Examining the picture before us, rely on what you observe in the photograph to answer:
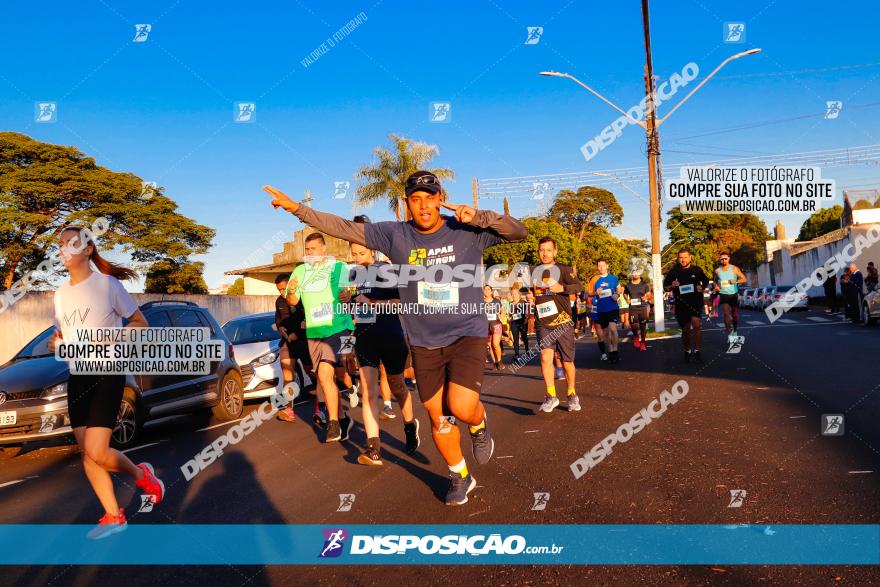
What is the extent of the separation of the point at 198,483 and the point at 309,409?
186 inches

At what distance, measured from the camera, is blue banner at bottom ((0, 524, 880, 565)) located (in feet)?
11.4

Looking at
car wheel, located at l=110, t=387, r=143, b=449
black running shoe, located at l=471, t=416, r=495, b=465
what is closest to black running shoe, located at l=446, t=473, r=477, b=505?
black running shoe, located at l=471, t=416, r=495, b=465

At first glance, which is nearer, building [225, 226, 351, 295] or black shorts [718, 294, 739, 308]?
black shorts [718, 294, 739, 308]

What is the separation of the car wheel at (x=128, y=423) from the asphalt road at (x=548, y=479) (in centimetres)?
26

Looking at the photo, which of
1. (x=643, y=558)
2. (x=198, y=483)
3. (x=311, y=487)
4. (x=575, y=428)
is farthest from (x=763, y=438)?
(x=198, y=483)

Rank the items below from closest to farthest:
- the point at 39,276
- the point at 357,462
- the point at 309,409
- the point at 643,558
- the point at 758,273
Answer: the point at 643,558 < the point at 357,462 < the point at 309,409 < the point at 39,276 < the point at 758,273

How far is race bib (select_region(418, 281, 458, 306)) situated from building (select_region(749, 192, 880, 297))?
127 feet

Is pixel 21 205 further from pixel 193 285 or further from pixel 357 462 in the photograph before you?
pixel 357 462

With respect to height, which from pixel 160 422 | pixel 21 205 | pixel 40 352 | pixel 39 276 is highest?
pixel 21 205

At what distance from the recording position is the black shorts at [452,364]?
4711 mm

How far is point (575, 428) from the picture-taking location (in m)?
7.28

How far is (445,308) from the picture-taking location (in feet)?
15.6

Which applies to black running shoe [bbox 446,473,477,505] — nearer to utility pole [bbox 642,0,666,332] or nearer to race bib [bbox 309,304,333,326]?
race bib [bbox 309,304,333,326]

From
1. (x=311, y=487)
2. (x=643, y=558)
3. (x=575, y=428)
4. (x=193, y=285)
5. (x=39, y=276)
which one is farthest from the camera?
(x=193, y=285)
